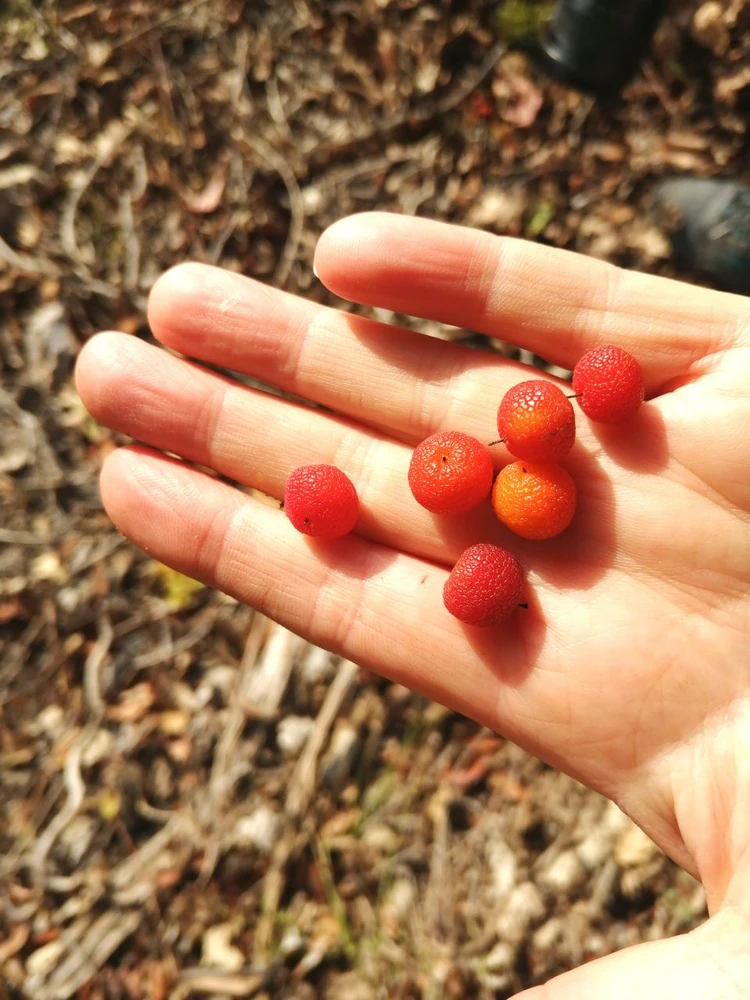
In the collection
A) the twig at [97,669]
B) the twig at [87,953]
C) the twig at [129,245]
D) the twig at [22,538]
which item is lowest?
the twig at [87,953]

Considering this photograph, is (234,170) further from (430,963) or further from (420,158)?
(430,963)

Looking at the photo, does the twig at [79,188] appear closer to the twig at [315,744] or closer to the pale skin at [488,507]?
the pale skin at [488,507]

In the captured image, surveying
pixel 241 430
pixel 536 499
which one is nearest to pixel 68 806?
pixel 241 430

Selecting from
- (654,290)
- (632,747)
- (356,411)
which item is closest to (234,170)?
(356,411)

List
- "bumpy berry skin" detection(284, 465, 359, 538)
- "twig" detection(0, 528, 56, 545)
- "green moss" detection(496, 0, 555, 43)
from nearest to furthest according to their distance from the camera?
"bumpy berry skin" detection(284, 465, 359, 538) → "twig" detection(0, 528, 56, 545) → "green moss" detection(496, 0, 555, 43)

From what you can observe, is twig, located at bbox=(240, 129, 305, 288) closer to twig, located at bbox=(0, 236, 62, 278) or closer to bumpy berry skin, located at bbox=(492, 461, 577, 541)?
twig, located at bbox=(0, 236, 62, 278)

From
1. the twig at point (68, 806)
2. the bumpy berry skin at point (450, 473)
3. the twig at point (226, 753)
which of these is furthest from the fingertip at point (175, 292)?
the twig at point (68, 806)

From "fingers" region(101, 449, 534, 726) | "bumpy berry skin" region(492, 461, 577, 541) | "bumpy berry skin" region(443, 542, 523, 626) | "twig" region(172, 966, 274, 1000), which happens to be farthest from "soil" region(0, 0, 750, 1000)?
"bumpy berry skin" region(492, 461, 577, 541)
